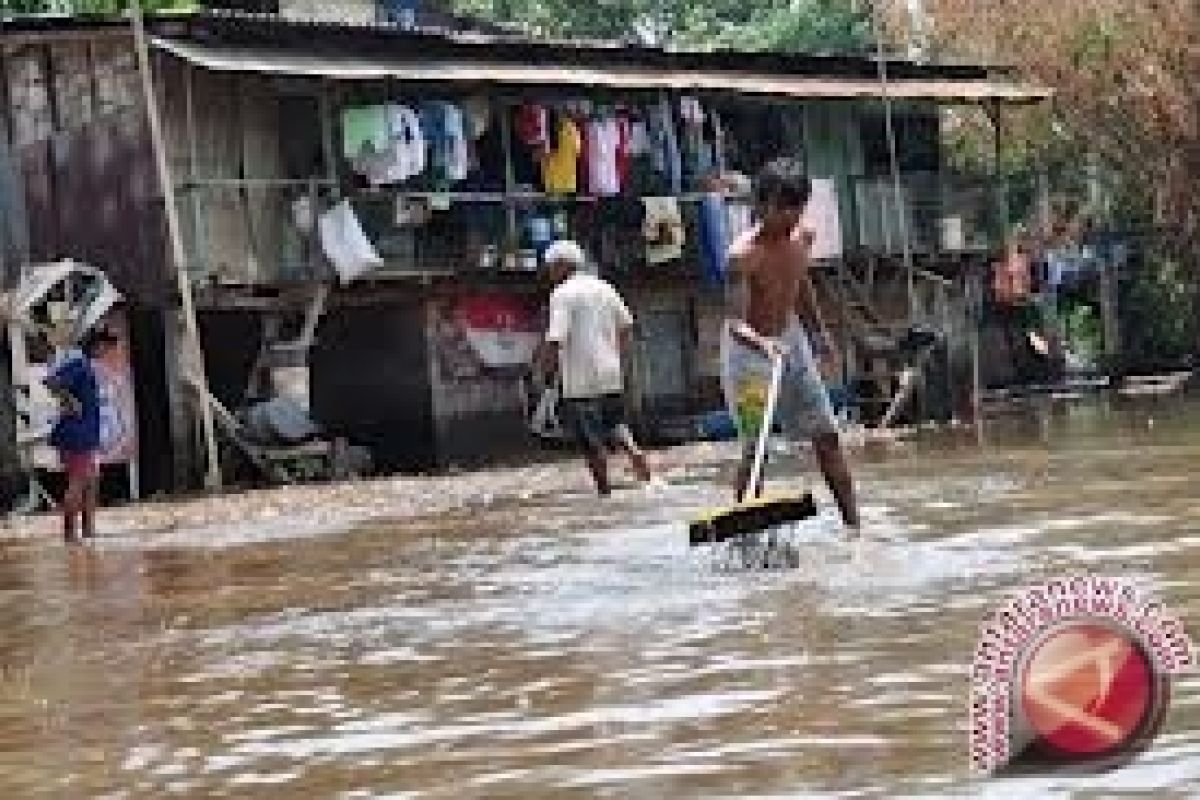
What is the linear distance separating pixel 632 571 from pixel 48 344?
435 inches

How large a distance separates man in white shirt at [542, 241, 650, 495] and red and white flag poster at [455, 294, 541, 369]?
8203mm

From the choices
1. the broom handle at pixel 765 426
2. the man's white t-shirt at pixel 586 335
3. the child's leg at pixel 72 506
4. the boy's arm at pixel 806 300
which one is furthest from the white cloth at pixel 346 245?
the broom handle at pixel 765 426

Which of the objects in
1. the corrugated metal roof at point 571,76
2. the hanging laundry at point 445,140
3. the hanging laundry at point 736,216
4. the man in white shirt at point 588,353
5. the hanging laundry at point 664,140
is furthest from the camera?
the hanging laundry at point 736,216

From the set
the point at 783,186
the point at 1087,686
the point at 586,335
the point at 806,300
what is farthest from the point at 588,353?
the point at 1087,686

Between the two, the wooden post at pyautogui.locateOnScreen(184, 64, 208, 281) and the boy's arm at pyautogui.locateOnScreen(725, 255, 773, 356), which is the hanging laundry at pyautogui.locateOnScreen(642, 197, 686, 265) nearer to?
the wooden post at pyautogui.locateOnScreen(184, 64, 208, 281)

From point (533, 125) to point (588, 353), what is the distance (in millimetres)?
8734

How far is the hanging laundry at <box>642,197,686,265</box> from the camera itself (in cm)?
2072

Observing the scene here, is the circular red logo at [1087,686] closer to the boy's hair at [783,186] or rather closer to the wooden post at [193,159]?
the boy's hair at [783,186]

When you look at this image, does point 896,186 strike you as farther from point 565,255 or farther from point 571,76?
point 565,255

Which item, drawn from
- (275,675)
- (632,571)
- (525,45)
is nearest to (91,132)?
(525,45)

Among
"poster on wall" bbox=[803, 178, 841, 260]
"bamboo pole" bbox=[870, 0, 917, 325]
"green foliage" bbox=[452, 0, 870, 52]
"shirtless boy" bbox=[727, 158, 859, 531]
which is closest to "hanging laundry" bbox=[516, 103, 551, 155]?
"poster on wall" bbox=[803, 178, 841, 260]

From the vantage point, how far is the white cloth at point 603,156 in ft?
67.1

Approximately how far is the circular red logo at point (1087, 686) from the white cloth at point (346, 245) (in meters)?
15.7

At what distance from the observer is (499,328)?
20.3 meters
